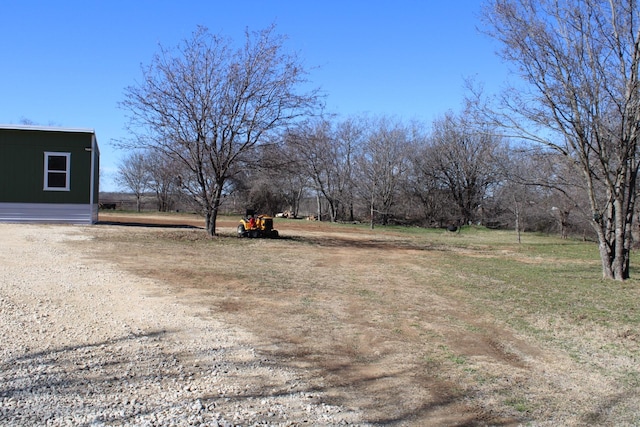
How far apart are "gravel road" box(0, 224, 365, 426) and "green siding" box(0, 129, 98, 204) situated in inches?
516

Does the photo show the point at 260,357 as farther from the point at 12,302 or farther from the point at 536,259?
the point at 536,259

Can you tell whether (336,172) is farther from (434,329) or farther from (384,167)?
(434,329)

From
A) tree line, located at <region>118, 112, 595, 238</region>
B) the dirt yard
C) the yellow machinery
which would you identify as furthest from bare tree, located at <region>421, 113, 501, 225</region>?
the dirt yard

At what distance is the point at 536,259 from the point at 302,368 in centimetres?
1365

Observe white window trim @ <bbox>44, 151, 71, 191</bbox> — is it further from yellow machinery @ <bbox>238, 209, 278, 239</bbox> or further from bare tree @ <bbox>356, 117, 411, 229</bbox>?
bare tree @ <bbox>356, 117, 411, 229</bbox>

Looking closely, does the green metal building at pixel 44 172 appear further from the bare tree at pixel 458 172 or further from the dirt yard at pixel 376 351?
the bare tree at pixel 458 172

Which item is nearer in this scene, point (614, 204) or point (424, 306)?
point (424, 306)

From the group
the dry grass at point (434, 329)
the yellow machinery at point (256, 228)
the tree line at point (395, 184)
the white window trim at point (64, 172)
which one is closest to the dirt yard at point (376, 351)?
the dry grass at point (434, 329)

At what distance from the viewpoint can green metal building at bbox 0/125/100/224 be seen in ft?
63.2

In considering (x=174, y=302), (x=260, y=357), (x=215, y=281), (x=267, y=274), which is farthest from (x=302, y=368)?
(x=267, y=274)

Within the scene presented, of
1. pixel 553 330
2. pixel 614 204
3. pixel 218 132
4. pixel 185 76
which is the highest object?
pixel 185 76

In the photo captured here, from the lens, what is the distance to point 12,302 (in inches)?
262

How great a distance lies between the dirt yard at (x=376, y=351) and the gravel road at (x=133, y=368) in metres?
0.04

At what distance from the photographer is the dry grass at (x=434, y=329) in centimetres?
450
